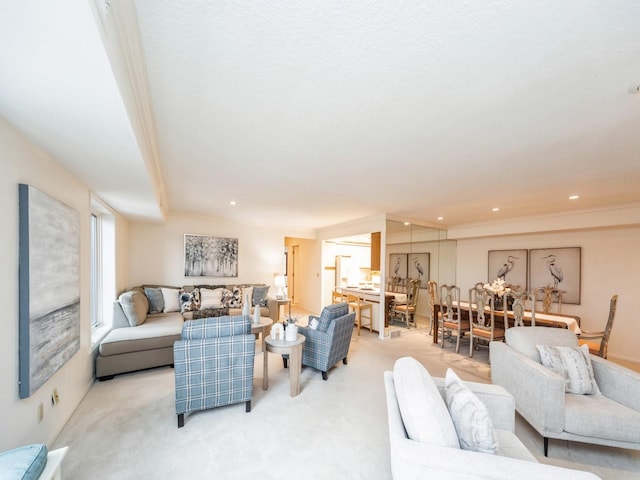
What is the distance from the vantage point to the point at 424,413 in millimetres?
1246

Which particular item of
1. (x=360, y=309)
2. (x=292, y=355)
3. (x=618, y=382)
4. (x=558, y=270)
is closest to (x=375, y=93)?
(x=292, y=355)

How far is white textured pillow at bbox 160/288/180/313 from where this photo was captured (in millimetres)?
4734

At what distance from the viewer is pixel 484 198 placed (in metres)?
3.80

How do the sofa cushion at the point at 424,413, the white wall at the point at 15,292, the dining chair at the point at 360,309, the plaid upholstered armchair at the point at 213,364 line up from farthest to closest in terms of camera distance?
the dining chair at the point at 360,309 < the plaid upholstered armchair at the point at 213,364 < the white wall at the point at 15,292 < the sofa cushion at the point at 424,413

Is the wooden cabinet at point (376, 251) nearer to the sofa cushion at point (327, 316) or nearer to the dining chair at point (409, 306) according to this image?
the dining chair at point (409, 306)

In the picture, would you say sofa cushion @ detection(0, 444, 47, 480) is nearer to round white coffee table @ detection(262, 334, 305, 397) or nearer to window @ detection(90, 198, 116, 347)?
round white coffee table @ detection(262, 334, 305, 397)

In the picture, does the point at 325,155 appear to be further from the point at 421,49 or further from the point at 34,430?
the point at 34,430

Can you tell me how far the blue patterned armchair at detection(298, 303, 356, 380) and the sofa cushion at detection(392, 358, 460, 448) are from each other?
1.84 m

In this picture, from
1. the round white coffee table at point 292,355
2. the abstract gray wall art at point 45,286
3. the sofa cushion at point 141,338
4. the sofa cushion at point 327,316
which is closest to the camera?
the abstract gray wall art at point 45,286

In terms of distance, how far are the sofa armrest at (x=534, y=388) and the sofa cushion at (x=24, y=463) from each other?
9.58 feet

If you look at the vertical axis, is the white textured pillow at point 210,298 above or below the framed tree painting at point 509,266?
below

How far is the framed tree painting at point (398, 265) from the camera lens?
5.56 m

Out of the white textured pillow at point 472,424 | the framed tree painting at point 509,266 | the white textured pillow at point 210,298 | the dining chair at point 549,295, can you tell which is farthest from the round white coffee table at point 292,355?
the framed tree painting at point 509,266

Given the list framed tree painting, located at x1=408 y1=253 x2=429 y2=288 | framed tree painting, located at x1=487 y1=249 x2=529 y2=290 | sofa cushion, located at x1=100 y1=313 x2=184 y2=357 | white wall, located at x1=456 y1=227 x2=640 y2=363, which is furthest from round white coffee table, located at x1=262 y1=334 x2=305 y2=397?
white wall, located at x1=456 y1=227 x2=640 y2=363
